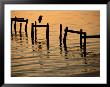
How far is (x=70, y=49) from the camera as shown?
310 cm

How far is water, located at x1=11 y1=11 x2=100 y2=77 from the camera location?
3090 millimetres

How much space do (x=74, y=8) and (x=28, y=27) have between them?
258 mm

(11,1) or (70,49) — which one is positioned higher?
(11,1)

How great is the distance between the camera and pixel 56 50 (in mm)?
3096

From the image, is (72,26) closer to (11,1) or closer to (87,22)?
(87,22)

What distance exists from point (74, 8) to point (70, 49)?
21cm

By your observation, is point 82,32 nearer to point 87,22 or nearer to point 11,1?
point 87,22

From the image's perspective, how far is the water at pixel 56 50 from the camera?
122 inches

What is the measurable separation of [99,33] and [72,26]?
144 mm

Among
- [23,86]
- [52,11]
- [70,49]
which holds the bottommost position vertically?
[23,86]

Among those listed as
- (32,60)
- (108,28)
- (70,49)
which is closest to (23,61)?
(32,60)

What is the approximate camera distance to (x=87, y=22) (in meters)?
3.10

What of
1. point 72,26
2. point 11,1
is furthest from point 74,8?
point 11,1

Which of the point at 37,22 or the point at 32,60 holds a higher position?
the point at 37,22
